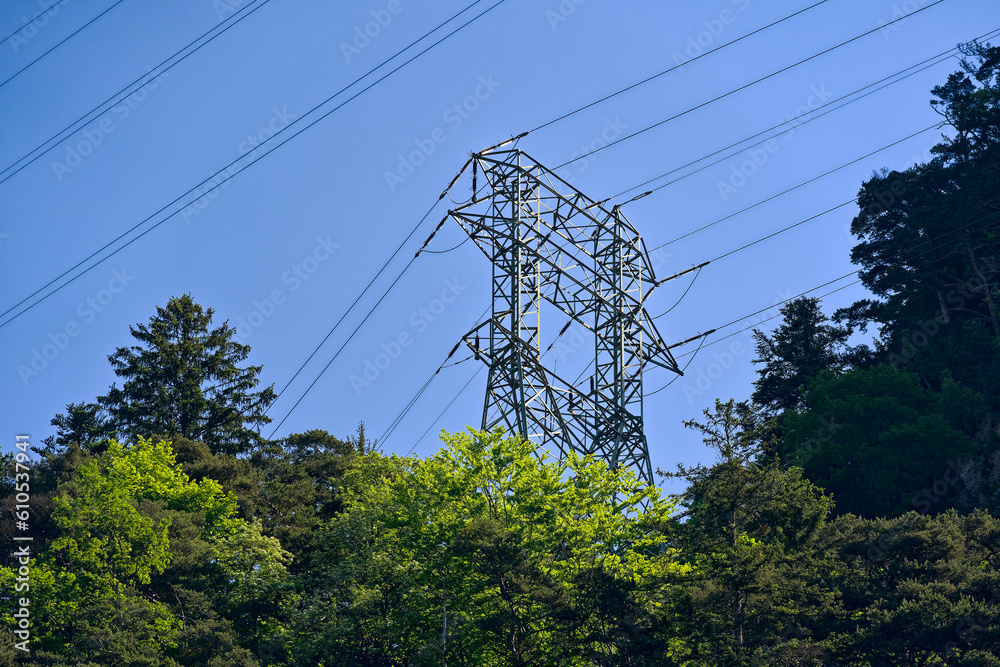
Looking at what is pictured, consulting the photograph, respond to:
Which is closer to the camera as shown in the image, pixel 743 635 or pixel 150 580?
pixel 743 635

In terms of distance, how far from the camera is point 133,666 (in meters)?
Answer: 31.7

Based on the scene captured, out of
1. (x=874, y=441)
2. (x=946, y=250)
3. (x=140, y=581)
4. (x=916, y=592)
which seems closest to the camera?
(x=916, y=592)

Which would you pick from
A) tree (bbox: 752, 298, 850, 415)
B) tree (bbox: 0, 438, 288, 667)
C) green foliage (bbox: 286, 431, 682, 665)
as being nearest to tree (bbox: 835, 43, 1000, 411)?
tree (bbox: 752, 298, 850, 415)

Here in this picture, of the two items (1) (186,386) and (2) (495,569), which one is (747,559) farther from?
(1) (186,386)

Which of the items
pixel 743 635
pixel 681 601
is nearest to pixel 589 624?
pixel 681 601

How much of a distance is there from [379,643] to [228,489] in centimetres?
2114

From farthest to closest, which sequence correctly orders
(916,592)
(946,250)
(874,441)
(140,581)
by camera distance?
1. (946,250)
2. (874,441)
3. (140,581)
4. (916,592)

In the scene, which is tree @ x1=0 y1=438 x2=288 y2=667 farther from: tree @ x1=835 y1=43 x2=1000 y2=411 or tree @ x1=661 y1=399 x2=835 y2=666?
tree @ x1=835 y1=43 x2=1000 y2=411

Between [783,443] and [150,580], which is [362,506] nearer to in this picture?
[150,580]

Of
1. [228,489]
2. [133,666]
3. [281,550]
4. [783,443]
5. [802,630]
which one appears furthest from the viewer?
[783,443]

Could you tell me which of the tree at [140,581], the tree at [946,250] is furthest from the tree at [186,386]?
the tree at [946,250]

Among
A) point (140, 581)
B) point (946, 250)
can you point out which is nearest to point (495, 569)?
point (140, 581)

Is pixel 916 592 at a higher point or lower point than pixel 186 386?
lower

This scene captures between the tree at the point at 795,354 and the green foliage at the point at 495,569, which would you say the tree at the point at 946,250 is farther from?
the green foliage at the point at 495,569
